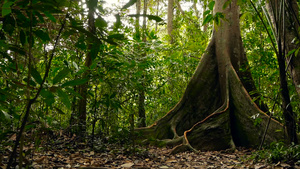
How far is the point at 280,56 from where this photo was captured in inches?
91.7

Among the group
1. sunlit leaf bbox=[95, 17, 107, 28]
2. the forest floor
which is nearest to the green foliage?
the forest floor

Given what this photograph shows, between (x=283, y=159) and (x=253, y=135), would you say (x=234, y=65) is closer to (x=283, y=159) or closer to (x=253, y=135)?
(x=253, y=135)

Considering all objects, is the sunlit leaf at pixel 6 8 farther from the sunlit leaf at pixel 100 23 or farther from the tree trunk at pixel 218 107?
the tree trunk at pixel 218 107

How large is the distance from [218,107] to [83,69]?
3.76 m

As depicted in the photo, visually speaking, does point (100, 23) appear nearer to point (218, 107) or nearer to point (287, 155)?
point (287, 155)

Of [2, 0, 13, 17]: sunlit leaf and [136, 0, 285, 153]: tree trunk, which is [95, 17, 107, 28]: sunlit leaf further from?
[136, 0, 285, 153]: tree trunk

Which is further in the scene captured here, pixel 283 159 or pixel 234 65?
pixel 234 65

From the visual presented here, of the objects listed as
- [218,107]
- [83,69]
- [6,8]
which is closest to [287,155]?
[83,69]

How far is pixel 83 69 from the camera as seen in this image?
233 centimetres

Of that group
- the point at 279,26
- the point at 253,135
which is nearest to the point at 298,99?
the point at 279,26

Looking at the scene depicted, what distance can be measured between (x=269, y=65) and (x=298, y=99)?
2.65m

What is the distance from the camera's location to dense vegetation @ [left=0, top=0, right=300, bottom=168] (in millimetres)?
990

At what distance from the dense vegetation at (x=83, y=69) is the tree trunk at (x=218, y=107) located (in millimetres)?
432

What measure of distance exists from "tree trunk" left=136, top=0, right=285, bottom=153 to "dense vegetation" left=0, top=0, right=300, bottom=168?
0.43 metres
